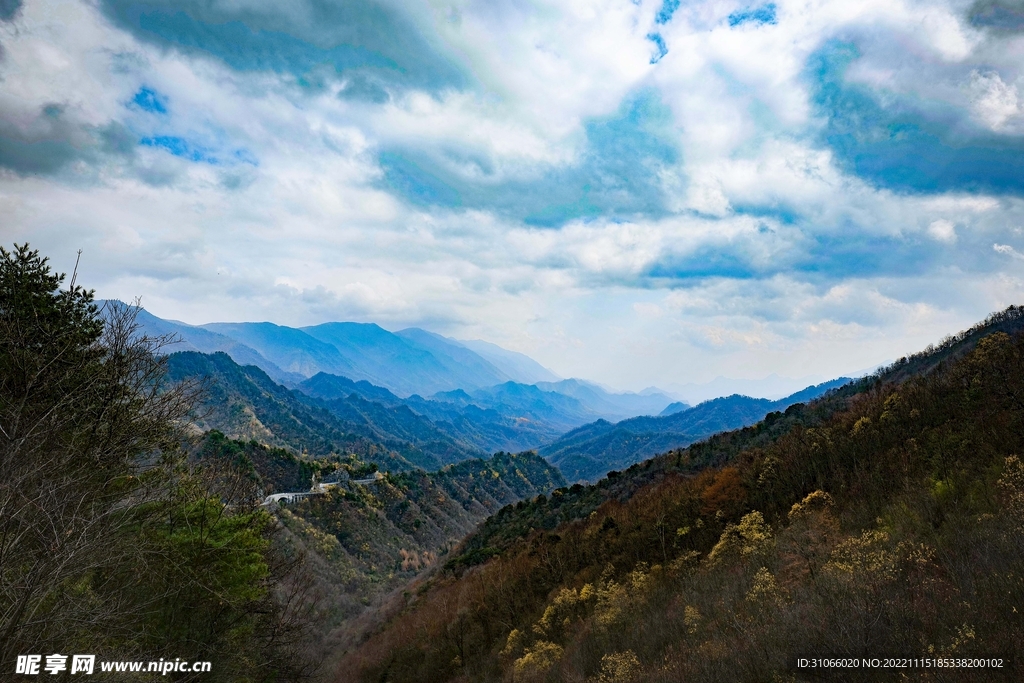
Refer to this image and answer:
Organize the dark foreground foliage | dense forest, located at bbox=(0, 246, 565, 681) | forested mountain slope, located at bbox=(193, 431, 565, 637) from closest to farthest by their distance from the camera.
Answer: dense forest, located at bbox=(0, 246, 565, 681) → the dark foreground foliage → forested mountain slope, located at bbox=(193, 431, 565, 637)

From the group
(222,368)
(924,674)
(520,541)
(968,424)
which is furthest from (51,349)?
(222,368)

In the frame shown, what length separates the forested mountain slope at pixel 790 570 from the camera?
6.59m

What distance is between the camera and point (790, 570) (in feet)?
34.8

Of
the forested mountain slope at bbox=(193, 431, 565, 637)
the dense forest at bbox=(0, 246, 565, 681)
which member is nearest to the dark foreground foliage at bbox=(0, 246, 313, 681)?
the dense forest at bbox=(0, 246, 565, 681)

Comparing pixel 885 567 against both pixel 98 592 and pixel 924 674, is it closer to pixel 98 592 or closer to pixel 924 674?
pixel 924 674

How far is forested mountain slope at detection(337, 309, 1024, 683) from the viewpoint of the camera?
6.59 m

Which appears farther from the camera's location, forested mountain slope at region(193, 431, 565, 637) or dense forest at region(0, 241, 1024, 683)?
forested mountain slope at region(193, 431, 565, 637)

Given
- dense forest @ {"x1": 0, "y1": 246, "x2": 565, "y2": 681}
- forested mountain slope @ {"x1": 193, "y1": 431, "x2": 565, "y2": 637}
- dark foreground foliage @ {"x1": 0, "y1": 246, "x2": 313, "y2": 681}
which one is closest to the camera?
dense forest @ {"x1": 0, "y1": 246, "x2": 565, "y2": 681}

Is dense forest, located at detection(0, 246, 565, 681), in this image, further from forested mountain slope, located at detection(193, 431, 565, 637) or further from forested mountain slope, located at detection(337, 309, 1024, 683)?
forested mountain slope, located at detection(337, 309, 1024, 683)

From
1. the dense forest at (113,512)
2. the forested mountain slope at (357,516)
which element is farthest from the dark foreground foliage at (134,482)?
the forested mountain slope at (357,516)

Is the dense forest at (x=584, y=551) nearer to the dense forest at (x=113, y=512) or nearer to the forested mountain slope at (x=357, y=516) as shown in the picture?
the dense forest at (x=113, y=512)

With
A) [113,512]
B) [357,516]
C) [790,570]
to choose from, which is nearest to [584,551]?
[790,570]

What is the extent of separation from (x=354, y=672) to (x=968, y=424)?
92.8ft

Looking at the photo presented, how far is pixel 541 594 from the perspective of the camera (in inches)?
778
